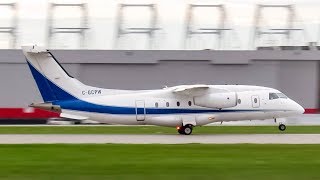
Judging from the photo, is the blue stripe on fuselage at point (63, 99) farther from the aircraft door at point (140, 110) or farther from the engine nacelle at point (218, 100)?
the engine nacelle at point (218, 100)

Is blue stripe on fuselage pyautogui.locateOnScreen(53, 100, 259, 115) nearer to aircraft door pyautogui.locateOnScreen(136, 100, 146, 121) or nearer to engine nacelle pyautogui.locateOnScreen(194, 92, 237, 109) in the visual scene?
aircraft door pyautogui.locateOnScreen(136, 100, 146, 121)

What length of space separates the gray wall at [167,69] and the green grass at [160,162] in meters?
38.4

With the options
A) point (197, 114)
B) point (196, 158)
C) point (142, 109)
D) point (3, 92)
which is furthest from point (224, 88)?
point (3, 92)

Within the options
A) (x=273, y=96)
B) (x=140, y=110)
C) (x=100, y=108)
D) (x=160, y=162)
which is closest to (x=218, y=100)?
(x=273, y=96)

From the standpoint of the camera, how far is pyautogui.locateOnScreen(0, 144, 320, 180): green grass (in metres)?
21.2

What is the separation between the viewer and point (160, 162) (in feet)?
81.3

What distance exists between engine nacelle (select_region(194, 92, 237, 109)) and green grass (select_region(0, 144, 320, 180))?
500 inches

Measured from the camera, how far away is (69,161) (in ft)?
81.6

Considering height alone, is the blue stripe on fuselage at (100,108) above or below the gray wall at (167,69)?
below

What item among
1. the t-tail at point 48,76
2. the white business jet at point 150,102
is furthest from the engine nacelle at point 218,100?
the t-tail at point 48,76

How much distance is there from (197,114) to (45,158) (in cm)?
2090

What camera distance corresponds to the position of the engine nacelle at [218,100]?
4559cm

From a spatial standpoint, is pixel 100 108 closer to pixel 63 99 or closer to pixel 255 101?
pixel 63 99

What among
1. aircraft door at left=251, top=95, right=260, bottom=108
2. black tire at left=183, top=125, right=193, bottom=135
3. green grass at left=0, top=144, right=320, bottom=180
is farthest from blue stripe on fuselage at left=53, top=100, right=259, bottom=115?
green grass at left=0, top=144, right=320, bottom=180
